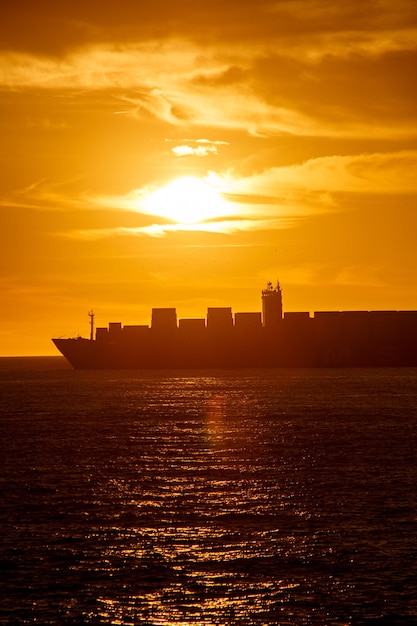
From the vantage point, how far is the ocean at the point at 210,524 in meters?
18.2

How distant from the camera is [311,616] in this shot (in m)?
17.5

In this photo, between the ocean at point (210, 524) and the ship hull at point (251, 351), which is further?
the ship hull at point (251, 351)

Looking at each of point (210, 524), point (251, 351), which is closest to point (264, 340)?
point (251, 351)

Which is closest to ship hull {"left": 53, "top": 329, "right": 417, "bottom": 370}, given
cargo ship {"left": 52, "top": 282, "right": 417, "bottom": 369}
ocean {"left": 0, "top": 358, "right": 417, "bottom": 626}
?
cargo ship {"left": 52, "top": 282, "right": 417, "bottom": 369}

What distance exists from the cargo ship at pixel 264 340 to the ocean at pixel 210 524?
75929mm

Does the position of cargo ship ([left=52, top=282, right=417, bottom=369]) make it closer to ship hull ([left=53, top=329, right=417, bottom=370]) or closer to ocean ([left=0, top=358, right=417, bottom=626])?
ship hull ([left=53, top=329, right=417, bottom=370])

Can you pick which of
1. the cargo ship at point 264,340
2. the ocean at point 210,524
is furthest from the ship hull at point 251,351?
the ocean at point 210,524

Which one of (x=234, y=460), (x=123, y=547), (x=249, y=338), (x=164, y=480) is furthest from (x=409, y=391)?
(x=123, y=547)

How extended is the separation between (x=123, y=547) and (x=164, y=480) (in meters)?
10.6

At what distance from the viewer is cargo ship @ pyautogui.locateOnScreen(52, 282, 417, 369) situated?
431ft

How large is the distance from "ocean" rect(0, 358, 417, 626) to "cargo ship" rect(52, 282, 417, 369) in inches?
2989

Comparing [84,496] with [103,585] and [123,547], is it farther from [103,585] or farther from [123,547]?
[103,585]

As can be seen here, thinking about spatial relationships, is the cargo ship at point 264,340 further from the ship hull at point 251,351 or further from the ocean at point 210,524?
the ocean at point 210,524

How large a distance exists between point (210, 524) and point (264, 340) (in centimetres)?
10724
